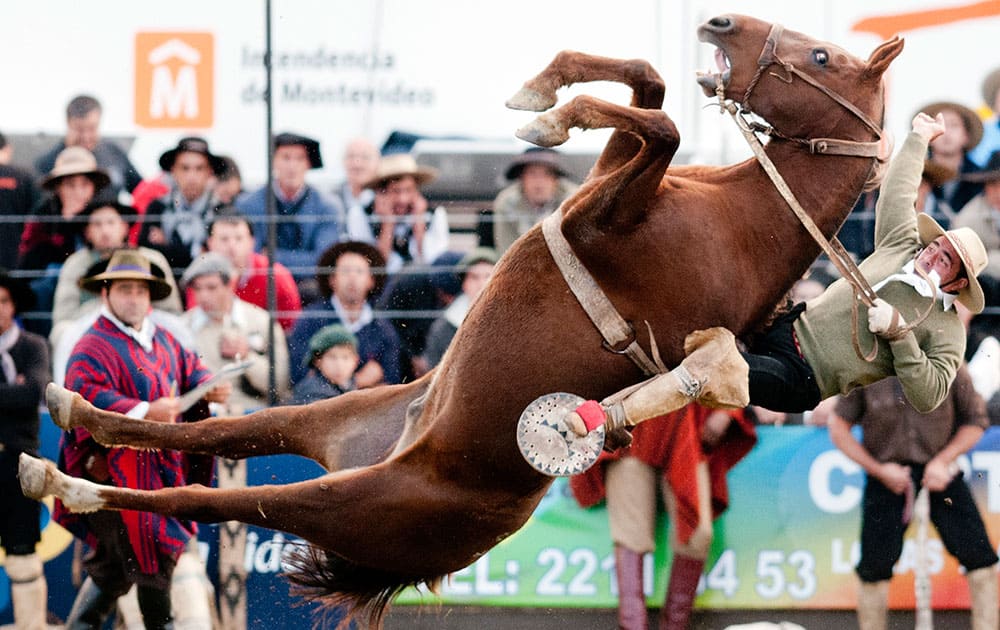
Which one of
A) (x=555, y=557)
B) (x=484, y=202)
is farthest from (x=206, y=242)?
(x=555, y=557)

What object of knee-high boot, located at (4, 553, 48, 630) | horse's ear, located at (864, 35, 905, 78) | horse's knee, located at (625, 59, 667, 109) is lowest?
knee-high boot, located at (4, 553, 48, 630)

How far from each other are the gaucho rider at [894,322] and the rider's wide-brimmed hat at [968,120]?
2.81 meters

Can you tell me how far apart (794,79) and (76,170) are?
4527 millimetres

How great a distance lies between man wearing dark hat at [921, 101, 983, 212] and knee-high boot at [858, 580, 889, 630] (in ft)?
6.69

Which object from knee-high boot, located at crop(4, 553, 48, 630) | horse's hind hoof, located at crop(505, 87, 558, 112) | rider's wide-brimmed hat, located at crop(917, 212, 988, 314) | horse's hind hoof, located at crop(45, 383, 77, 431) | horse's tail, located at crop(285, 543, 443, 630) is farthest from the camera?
knee-high boot, located at crop(4, 553, 48, 630)

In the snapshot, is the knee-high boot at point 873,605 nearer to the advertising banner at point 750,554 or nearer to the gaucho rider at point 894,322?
the advertising banner at point 750,554

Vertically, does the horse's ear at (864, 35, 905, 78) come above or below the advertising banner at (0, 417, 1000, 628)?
above

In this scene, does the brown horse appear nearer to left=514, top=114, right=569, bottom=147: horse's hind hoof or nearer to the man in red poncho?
left=514, top=114, right=569, bottom=147: horse's hind hoof

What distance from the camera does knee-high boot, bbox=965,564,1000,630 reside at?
677cm

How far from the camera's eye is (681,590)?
668 centimetres

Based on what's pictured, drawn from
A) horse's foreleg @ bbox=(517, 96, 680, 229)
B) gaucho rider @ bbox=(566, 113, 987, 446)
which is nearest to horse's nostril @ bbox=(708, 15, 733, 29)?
horse's foreleg @ bbox=(517, 96, 680, 229)

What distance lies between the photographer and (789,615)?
690cm

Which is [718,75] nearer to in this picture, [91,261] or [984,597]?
[984,597]

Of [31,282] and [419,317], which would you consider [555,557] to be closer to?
[419,317]
